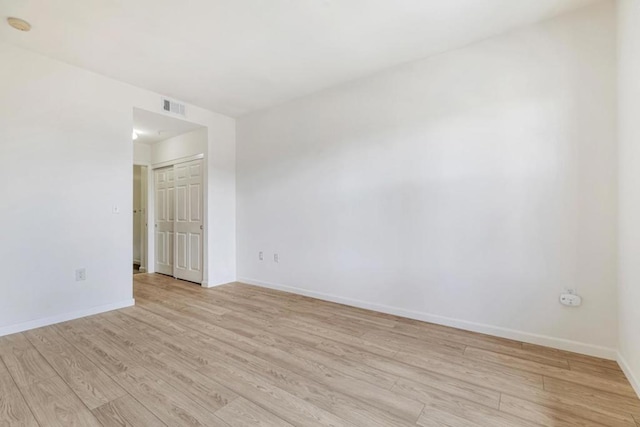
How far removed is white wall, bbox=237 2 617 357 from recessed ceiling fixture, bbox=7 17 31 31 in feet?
8.71

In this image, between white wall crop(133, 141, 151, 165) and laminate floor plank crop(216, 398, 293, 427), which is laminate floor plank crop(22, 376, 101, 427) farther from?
white wall crop(133, 141, 151, 165)

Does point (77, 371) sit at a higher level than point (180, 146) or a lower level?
lower

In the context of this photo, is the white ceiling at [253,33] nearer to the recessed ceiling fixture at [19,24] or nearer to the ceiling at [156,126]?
the recessed ceiling fixture at [19,24]

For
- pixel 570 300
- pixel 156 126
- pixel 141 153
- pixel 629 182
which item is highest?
pixel 156 126

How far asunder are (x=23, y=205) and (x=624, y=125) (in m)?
5.00

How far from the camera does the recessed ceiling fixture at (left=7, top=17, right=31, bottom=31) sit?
2.34 meters

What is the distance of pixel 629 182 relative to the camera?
1886mm

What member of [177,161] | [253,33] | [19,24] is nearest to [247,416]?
[253,33]

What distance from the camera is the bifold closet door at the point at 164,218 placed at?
511 centimetres

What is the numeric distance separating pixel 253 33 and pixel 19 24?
191 centimetres

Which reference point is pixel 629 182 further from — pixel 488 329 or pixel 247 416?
pixel 247 416

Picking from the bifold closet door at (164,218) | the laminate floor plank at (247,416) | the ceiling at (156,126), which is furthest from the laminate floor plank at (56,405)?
the bifold closet door at (164,218)

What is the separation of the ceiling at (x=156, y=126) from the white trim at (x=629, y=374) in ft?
16.8

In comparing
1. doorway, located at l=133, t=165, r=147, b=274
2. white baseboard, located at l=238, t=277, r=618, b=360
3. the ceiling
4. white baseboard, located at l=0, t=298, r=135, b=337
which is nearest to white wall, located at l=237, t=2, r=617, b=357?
white baseboard, located at l=238, t=277, r=618, b=360
